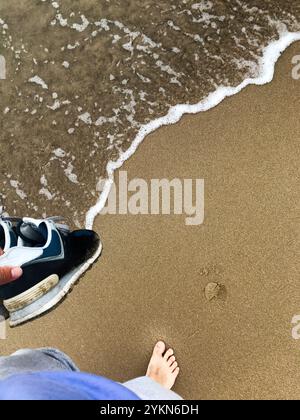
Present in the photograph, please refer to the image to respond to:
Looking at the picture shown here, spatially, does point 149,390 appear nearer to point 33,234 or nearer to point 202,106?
point 33,234

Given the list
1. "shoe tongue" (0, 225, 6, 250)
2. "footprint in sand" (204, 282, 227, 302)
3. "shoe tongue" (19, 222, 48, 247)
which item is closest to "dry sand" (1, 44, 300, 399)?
"footprint in sand" (204, 282, 227, 302)

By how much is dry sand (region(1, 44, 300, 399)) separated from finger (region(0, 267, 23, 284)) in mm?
255

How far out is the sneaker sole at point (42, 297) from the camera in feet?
6.39

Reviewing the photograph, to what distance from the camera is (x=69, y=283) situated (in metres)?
2.04

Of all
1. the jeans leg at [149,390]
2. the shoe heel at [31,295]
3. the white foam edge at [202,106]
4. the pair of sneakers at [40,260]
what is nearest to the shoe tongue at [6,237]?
the pair of sneakers at [40,260]

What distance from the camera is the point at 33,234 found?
6.57ft

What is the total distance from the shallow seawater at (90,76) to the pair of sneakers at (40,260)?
7.5 inches

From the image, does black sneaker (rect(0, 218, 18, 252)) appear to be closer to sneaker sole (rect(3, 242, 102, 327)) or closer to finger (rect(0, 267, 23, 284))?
finger (rect(0, 267, 23, 284))

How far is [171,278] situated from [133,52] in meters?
1.05

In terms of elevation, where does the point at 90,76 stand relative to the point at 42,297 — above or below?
above

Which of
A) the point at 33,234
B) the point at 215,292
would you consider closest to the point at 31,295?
the point at 33,234

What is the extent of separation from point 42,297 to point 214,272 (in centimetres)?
72
